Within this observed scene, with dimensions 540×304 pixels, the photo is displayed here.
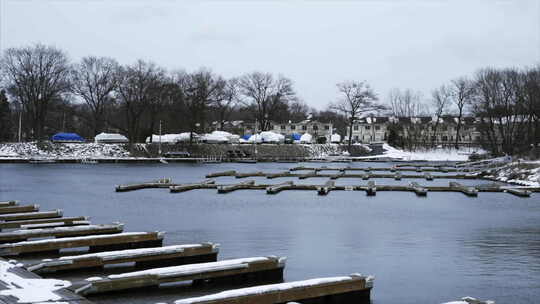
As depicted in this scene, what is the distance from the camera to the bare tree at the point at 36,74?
7212 cm

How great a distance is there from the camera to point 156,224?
2038 cm

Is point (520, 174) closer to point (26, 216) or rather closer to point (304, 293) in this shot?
point (26, 216)

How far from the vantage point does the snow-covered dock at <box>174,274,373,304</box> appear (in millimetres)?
8984

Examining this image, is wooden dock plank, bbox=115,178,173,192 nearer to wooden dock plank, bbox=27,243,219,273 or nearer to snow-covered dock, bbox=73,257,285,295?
wooden dock plank, bbox=27,243,219,273

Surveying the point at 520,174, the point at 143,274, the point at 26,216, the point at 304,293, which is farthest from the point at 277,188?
the point at 304,293

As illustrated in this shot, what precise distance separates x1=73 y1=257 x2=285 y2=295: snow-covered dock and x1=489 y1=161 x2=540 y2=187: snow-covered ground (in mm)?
32017

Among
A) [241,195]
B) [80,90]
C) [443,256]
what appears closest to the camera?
[443,256]

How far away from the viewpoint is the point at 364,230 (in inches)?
775

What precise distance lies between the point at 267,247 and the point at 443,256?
4877mm

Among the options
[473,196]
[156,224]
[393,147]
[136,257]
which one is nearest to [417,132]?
[393,147]

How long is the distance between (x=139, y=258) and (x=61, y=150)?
65.5 meters

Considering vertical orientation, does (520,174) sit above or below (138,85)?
below

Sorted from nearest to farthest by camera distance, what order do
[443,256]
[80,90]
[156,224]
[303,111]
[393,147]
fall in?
[443,256] < [156,224] < [80,90] < [393,147] < [303,111]

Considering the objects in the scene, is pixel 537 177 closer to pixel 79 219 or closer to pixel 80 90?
pixel 79 219
